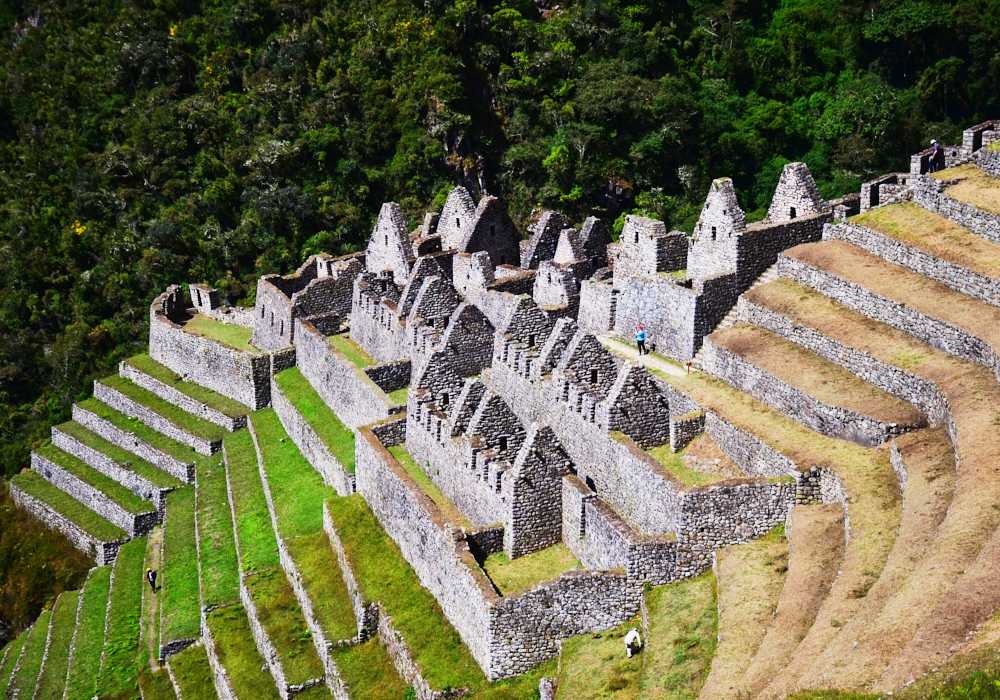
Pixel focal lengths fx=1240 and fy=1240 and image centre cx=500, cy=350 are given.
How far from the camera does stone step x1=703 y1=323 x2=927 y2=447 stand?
25.9 meters

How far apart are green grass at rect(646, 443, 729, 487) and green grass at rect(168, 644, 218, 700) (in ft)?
42.4

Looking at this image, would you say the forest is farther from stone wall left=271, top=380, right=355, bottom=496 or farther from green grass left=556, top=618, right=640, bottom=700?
green grass left=556, top=618, right=640, bottom=700

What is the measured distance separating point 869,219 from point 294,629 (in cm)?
1868

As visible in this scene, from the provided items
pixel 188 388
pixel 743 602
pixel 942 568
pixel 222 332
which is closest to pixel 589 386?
pixel 743 602

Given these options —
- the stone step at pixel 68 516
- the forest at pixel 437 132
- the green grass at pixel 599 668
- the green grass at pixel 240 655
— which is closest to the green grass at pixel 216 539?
the green grass at pixel 240 655

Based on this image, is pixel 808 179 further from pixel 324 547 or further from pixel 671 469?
pixel 324 547

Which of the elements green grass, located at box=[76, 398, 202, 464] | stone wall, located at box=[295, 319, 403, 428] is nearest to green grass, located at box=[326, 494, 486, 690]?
stone wall, located at box=[295, 319, 403, 428]

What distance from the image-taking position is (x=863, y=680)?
664 inches

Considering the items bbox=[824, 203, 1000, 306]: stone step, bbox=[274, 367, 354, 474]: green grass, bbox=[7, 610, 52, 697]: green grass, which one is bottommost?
bbox=[7, 610, 52, 697]: green grass

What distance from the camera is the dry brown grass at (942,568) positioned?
17156mm

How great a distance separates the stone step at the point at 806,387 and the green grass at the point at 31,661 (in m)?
22.7

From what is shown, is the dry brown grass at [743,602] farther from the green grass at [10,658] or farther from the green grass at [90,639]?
the green grass at [10,658]

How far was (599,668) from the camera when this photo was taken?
22.9 metres

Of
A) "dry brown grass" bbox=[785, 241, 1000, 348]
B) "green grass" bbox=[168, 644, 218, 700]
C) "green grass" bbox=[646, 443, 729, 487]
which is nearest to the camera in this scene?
"green grass" bbox=[646, 443, 729, 487]
